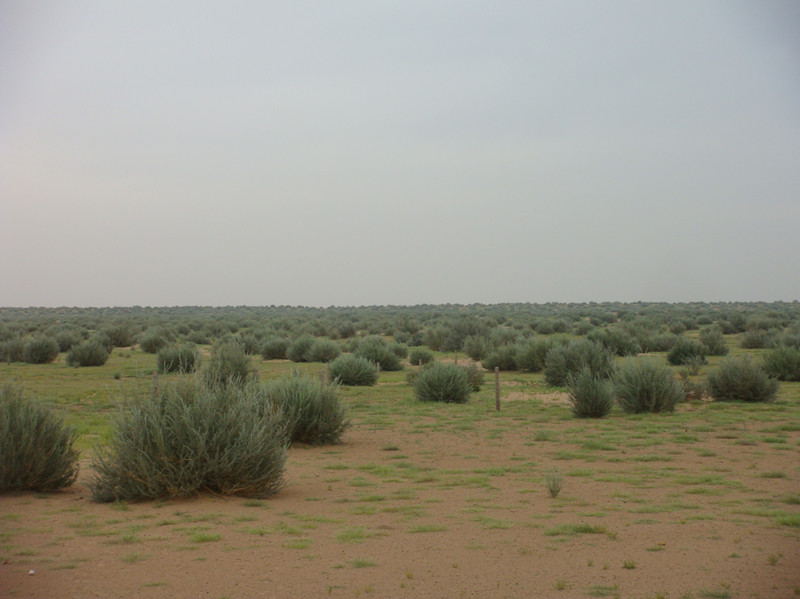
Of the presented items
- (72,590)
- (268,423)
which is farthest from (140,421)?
(72,590)

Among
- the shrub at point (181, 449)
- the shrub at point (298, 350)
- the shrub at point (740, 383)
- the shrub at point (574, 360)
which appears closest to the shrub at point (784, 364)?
the shrub at point (740, 383)

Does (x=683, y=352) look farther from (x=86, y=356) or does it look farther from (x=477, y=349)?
(x=86, y=356)

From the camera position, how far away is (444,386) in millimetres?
22766

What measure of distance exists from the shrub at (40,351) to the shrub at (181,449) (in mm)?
28435

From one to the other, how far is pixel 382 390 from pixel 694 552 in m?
18.9

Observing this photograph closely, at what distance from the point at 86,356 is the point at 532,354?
20.2 m

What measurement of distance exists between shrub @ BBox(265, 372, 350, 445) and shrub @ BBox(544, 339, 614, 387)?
1123 cm

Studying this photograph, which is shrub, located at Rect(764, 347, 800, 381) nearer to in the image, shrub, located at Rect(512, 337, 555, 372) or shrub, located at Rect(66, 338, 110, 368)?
shrub, located at Rect(512, 337, 555, 372)

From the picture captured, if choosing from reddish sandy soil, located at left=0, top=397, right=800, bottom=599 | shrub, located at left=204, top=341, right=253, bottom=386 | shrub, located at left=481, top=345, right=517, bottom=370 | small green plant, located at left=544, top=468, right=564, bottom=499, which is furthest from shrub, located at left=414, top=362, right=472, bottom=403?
small green plant, located at left=544, top=468, right=564, bottom=499

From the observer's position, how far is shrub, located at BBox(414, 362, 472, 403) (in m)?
22.8

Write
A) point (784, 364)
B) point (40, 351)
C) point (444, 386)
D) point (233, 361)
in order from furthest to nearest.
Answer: point (40, 351) < point (784, 364) < point (444, 386) < point (233, 361)

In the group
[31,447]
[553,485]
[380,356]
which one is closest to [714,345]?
[380,356]

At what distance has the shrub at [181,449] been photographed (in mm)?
9969

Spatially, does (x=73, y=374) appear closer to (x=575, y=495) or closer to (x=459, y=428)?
(x=459, y=428)
